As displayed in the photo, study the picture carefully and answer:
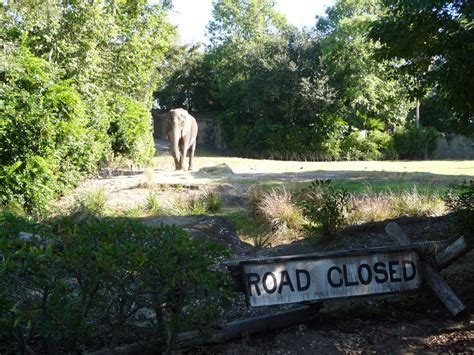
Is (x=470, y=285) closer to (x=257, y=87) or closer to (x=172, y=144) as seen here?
(x=172, y=144)

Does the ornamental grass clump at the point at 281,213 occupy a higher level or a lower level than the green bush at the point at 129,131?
lower

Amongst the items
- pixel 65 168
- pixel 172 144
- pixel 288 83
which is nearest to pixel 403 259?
pixel 65 168

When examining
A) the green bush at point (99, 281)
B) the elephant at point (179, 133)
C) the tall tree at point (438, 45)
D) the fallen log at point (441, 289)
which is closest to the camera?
the green bush at point (99, 281)

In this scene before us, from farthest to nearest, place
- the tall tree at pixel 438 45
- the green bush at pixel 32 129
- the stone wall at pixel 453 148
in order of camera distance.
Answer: the stone wall at pixel 453 148
the green bush at pixel 32 129
the tall tree at pixel 438 45

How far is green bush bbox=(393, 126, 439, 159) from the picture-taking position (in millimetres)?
30312

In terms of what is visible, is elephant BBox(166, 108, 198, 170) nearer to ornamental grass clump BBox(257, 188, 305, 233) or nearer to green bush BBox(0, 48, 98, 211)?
green bush BBox(0, 48, 98, 211)

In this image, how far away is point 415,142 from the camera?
30.3m

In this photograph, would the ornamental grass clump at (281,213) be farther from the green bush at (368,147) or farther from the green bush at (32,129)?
the green bush at (368,147)

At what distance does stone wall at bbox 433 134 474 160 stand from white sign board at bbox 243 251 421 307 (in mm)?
28152

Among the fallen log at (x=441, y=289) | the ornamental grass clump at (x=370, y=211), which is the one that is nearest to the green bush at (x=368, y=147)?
the ornamental grass clump at (x=370, y=211)

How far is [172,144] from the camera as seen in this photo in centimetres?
1948

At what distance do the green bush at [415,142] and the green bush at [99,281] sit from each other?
92.4 feet

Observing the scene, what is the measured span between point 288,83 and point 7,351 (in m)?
28.2

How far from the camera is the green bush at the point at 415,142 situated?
1193 inches
